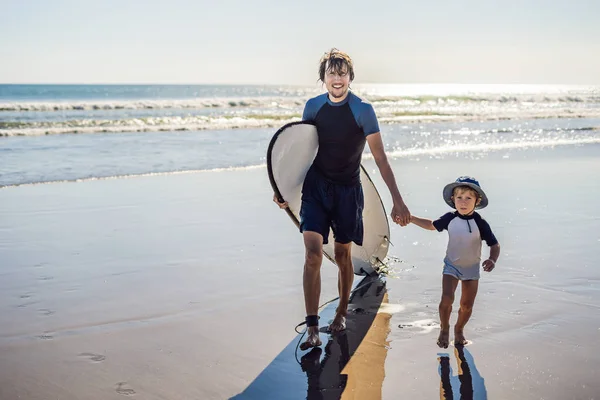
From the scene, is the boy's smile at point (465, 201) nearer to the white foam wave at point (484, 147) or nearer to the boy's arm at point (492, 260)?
the boy's arm at point (492, 260)

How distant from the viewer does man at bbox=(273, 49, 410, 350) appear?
4.05 meters

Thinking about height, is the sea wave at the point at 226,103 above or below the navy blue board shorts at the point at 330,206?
above

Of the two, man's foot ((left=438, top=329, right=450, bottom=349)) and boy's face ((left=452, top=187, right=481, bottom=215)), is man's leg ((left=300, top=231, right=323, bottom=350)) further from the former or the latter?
boy's face ((left=452, top=187, right=481, bottom=215))

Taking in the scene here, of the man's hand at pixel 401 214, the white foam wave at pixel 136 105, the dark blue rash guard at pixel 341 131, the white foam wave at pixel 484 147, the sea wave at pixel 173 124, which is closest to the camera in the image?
the man's hand at pixel 401 214

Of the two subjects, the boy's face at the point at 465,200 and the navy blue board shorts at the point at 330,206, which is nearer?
the boy's face at the point at 465,200

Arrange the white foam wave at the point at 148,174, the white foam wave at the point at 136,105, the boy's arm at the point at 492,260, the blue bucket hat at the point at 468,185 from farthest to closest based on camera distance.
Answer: the white foam wave at the point at 136,105 → the white foam wave at the point at 148,174 → the blue bucket hat at the point at 468,185 → the boy's arm at the point at 492,260

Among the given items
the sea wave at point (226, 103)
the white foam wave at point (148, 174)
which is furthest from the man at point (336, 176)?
the sea wave at point (226, 103)

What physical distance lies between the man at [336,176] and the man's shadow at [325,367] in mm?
110

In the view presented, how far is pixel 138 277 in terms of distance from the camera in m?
5.36

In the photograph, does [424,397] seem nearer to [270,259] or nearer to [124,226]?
[270,259]

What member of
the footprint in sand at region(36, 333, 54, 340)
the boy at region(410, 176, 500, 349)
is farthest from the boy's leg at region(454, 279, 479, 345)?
the footprint in sand at region(36, 333, 54, 340)

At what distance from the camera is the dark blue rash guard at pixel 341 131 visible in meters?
4.11

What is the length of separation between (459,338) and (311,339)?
2.89ft

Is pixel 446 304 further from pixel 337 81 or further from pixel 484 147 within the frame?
pixel 484 147
